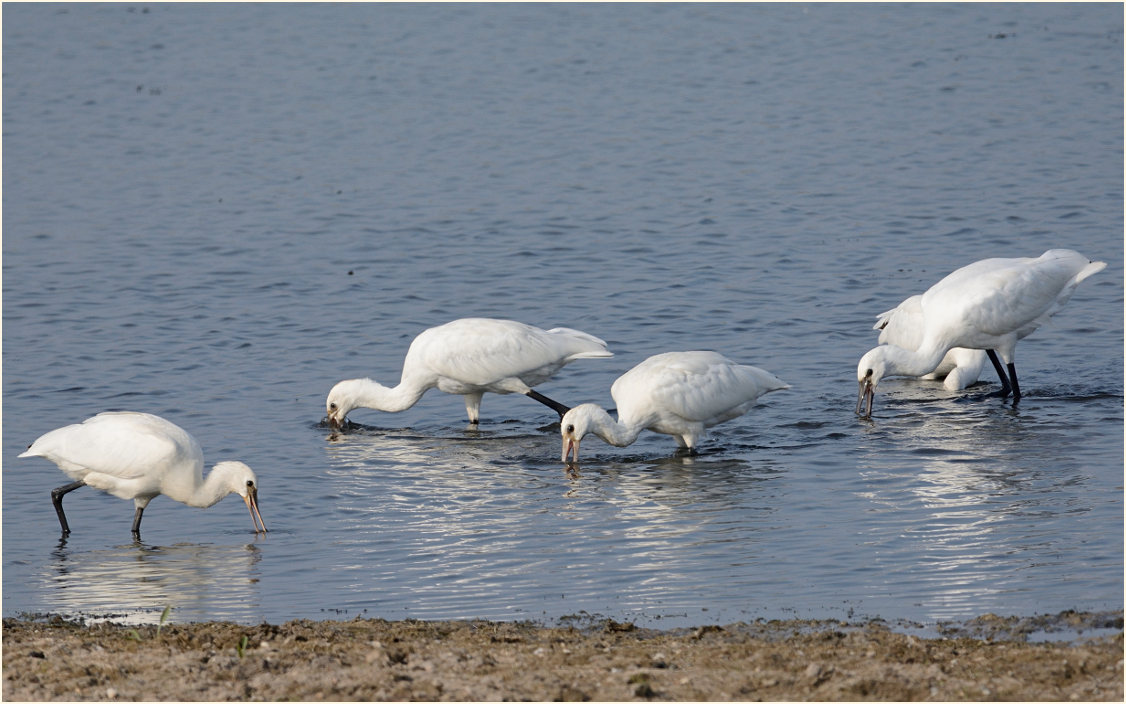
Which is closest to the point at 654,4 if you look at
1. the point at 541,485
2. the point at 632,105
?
the point at 632,105

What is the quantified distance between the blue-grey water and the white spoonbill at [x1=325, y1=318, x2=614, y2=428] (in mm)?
349

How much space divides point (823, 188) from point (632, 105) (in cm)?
606

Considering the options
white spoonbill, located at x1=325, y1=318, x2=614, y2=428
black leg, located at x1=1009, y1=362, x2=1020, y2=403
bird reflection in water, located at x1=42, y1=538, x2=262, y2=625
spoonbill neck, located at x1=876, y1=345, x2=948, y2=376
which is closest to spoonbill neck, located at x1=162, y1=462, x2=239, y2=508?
bird reflection in water, located at x1=42, y1=538, x2=262, y2=625

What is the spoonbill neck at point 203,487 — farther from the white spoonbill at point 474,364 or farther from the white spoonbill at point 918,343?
the white spoonbill at point 918,343

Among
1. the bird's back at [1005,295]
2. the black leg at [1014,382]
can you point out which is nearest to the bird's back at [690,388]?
the bird's back at [1005,295]

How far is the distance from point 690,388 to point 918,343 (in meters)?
2.73

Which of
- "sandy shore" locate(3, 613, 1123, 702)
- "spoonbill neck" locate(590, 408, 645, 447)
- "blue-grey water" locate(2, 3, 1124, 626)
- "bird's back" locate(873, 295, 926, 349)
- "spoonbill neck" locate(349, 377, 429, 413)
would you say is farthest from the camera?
"bird's back" locate(873, 295, 926, 349)

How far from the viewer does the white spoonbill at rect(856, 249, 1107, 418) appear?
1267cm

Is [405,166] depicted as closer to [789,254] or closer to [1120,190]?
[789,254]

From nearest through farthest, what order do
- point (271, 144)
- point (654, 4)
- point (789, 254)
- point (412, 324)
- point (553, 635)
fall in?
point (553, 635), point (412, 324), point (789, 254), point (271, 144), point (654, 4)

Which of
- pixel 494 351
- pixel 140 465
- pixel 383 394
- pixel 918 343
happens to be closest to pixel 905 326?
pixel 918 343

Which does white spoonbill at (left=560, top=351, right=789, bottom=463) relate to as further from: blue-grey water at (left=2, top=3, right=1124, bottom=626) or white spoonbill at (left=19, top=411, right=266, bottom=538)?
white spoonbill at (left=19, top=411, right=266, bottom=538)

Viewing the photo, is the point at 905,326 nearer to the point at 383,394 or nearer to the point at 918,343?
the point at 918,343

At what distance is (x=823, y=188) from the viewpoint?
2073 centimetres
